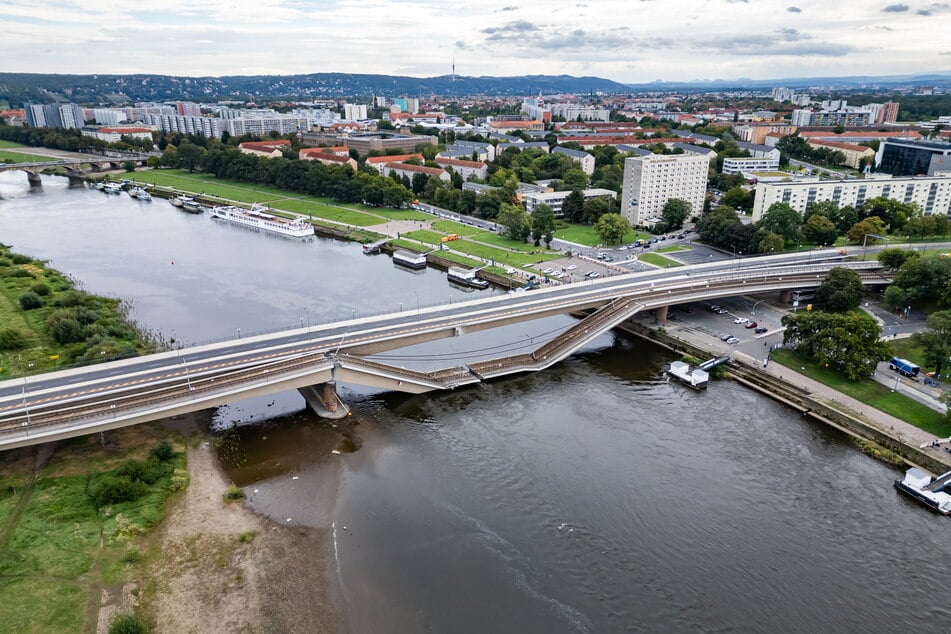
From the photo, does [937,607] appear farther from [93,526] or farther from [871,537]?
[93,526]

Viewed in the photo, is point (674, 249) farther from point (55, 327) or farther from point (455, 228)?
point (55, 327)

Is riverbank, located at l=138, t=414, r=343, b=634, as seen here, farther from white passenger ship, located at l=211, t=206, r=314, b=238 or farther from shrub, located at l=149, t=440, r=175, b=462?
white passenger ship, located at l=211, t=206, r=314, b=238

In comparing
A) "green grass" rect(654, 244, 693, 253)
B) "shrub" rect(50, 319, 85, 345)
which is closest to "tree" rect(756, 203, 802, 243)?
"green grass" rect(654, 244, 693, 253)

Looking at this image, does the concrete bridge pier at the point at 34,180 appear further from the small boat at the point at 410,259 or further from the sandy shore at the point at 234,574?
the sandy shore at the point at 234,574

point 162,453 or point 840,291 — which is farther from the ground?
point 840,291

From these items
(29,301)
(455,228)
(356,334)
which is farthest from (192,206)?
(356,334)

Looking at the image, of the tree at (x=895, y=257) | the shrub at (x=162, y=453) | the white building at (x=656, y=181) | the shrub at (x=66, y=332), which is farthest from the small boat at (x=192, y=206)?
the tree at (x=895, y=257)
